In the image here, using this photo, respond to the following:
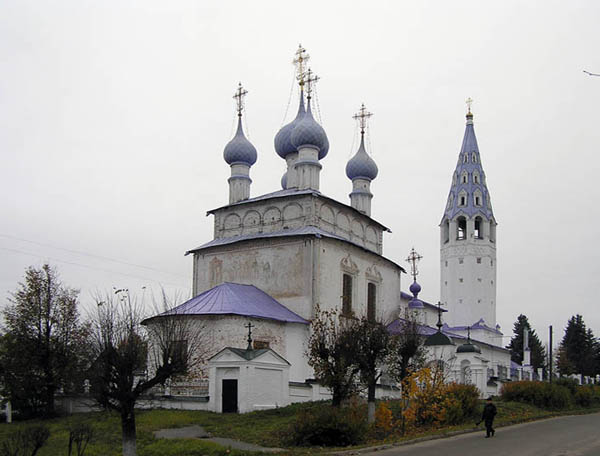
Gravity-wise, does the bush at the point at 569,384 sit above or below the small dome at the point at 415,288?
below

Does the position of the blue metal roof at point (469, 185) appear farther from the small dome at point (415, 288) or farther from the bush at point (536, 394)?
the bush at point (536, 394)

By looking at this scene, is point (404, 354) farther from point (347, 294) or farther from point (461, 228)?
point (461, 228)

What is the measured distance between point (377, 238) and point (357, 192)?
3.36 metres

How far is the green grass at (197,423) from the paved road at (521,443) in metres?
0.94

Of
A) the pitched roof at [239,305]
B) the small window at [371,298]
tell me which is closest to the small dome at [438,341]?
the pitched roof at [239,305]

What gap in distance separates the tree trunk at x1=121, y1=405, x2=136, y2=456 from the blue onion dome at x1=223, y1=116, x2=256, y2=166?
2226 cm

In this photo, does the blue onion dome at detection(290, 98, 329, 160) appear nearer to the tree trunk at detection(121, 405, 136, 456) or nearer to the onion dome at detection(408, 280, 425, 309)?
the onion dome at detection(408, 280, 425, 309)

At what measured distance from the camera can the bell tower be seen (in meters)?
54.8

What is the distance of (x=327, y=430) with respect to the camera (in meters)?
16.2

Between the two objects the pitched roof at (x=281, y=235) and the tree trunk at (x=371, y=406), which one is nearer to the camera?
the tree trunk at (x=371, y=406)

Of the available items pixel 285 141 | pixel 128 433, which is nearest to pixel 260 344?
pixel 285 141

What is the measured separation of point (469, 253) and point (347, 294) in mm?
26161

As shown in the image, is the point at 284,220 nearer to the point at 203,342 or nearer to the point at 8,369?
the point at 203,342

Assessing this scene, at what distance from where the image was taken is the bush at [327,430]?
16.2 m
